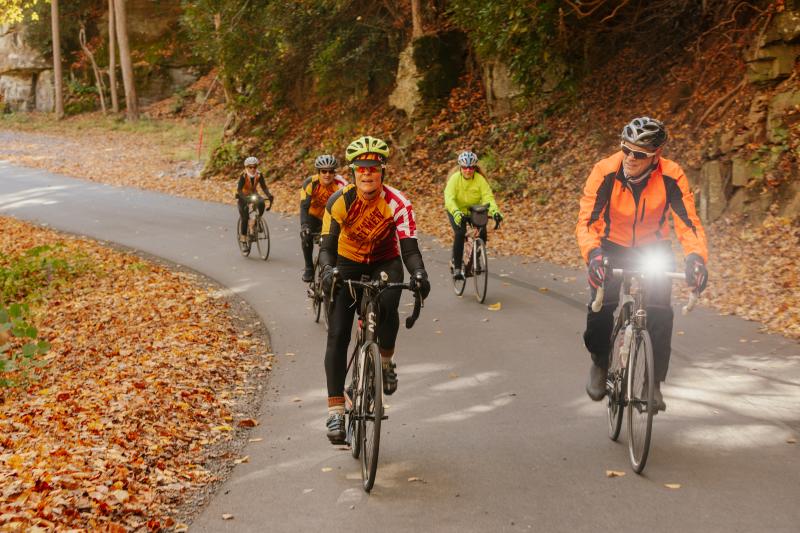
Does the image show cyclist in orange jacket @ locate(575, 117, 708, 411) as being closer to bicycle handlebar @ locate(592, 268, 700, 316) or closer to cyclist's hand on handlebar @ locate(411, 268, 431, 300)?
bicycle handlebar @ locate(592, 268, 700, 316)

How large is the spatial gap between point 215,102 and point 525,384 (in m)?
40.9

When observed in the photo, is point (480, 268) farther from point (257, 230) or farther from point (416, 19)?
point (416, 19)

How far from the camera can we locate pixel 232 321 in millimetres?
11375

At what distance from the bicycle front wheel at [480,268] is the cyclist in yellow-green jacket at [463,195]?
28 centimetres

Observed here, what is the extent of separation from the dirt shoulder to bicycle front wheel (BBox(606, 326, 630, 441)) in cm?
385

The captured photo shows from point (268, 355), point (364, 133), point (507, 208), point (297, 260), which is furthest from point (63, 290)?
point (364, 133)

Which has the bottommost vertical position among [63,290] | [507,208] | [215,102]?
[63,290]

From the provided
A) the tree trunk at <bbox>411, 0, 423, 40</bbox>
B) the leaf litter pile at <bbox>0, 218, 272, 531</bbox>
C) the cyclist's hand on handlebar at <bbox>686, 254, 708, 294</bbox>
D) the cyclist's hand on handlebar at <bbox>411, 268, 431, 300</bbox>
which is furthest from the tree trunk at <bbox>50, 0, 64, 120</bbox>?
the cyclist's hand on handlebar at <bbox>686, 254, 708, 294</bbox>

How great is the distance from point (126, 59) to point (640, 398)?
40.8 metres

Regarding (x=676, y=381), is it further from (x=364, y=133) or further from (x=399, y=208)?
(x=364, y=133)

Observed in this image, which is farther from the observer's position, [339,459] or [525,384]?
[525,384]

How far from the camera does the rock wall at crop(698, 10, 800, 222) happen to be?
14.1m

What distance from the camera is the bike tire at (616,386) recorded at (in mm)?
6087

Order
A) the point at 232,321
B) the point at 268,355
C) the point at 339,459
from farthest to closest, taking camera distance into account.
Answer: the point at 232,321 → the point at 268,355 → the point at 339,459
